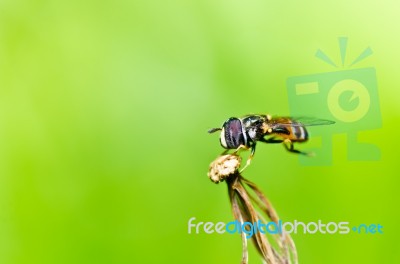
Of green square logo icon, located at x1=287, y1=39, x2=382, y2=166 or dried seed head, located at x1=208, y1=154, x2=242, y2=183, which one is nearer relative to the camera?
dried seed head, located at x1=208, y1=154, x2=242, y2=183

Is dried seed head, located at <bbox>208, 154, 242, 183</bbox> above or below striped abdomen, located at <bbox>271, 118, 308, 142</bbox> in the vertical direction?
below

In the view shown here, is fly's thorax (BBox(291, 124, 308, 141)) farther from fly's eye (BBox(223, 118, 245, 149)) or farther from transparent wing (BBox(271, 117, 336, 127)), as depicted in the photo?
fly's eye (BBox(223, 118, 245, 149))

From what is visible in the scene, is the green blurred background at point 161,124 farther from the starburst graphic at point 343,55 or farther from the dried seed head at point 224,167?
the dried seed head at point 224,167

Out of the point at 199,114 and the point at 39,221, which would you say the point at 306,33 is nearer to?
the point at 199,114

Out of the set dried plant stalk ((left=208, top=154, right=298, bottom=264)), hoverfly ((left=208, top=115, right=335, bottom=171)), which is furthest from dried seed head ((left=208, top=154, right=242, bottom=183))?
hoverfly ((left=208, top=115, right=335, bottom=171))

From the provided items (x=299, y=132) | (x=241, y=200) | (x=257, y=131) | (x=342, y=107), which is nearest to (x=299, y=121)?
(x=299, y=132)

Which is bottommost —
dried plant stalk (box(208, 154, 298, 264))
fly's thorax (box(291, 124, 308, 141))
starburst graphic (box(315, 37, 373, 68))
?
dried plant stalk (box(208, 154, 298, 264))

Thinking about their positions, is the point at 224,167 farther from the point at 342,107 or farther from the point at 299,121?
the point at 342,107

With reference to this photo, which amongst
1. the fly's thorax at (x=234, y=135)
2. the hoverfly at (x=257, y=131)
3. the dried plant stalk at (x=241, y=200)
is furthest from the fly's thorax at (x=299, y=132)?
the dried plant stalk at (x=241, y=200)
